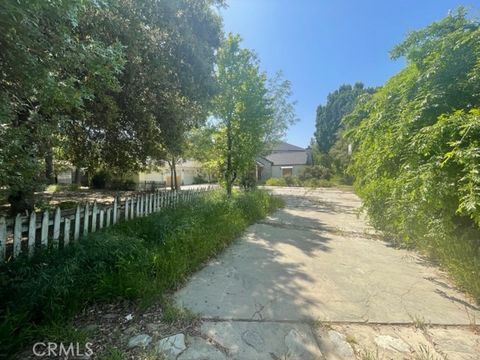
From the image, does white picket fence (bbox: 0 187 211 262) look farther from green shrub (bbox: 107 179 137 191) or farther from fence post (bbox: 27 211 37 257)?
green shrub (bbox: 107 179 137 191)

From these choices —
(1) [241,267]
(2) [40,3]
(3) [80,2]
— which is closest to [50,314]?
(1) [241,267]

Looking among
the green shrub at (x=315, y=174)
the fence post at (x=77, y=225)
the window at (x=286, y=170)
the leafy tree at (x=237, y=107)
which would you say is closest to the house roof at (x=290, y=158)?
the window at (x=286, y=170)

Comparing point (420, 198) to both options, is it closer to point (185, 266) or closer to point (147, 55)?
point (185, 266)

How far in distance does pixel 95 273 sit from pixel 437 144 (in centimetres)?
455

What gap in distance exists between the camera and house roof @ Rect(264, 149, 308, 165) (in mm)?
35844

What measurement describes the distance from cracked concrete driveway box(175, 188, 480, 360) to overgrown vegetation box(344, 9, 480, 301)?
2.08 feet

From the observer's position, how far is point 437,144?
3.27 meters

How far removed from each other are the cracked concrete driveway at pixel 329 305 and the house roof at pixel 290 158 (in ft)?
104

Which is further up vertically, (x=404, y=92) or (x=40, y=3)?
(x=404, y=92)

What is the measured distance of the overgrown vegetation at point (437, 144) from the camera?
3.03 metres

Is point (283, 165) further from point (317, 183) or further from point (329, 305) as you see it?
point (329, 305)

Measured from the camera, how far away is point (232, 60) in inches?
372

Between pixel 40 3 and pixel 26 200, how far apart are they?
4.66 metres

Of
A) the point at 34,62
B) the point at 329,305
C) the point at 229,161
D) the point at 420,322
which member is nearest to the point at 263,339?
the point at 329,305
